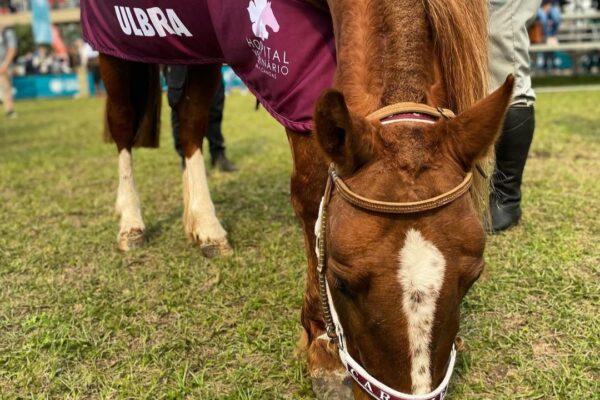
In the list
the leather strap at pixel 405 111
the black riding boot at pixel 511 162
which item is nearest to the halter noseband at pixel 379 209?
the leather strap at pixel 405 111

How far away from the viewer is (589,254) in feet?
8.32

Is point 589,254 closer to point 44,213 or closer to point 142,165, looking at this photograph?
point 44,213

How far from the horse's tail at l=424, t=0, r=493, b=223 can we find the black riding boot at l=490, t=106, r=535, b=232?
1.44m

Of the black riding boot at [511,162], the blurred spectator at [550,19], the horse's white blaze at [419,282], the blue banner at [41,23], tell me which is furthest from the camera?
the blue banner at [41,23]

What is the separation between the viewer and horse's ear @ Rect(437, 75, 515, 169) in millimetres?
1141

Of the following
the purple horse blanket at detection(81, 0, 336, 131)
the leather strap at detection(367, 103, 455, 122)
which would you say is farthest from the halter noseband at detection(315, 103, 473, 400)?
the purple horse blanket at detection(81, 0, 336, 131)

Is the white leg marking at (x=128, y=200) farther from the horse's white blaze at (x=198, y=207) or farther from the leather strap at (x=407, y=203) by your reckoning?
the leather strap at (x=407, y=203)

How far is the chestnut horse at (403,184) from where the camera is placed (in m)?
1.11

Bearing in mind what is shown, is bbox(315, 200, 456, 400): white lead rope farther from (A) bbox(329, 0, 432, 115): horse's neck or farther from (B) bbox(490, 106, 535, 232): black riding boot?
(B) bbox(490, 106, 535, 232): black riding boot

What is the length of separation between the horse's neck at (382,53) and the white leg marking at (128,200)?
199cm

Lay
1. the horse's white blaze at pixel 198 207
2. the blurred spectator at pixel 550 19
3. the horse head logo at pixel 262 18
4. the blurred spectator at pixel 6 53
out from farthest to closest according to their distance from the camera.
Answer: the blurred spectator at pixel 550 19
the blurred spectator at pixel 6 53
the horse's white blaze at pixel 198 207
the horse head logo at pixel 262 18

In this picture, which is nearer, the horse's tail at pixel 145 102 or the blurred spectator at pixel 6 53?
the horse's tail at pixel 145 102

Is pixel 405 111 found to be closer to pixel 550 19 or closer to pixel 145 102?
pixel 145 102

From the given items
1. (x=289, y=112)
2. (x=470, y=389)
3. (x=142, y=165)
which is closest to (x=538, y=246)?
(x=470, y=389)
